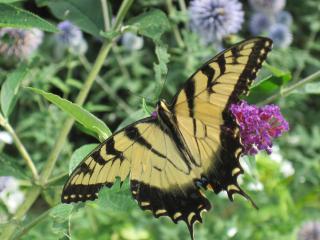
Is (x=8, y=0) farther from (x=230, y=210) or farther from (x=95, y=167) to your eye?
(x=230, y=210)

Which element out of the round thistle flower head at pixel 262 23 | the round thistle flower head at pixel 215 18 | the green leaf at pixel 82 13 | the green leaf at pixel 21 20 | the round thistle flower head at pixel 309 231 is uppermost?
the green leaf at pixel 21 20

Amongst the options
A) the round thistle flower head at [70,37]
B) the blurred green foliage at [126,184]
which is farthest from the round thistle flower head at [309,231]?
the round thistle flower head at [70,37]

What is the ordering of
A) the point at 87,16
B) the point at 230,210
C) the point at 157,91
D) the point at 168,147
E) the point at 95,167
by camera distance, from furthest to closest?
the point at 230,210, the point at 87,16, the point at 168,147, the point at 157,91, the point at 95,167

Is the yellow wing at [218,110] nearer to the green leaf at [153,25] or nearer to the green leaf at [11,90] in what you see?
the green leaf at [153,25]

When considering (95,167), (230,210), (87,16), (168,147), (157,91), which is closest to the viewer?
(95,167)

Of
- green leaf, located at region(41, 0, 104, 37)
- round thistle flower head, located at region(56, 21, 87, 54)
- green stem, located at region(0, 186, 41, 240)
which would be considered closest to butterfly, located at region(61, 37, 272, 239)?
green stem, located at region(0, 186, 41, 240)

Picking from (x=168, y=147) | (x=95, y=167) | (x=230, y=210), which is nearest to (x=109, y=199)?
(x=95, y=167)
